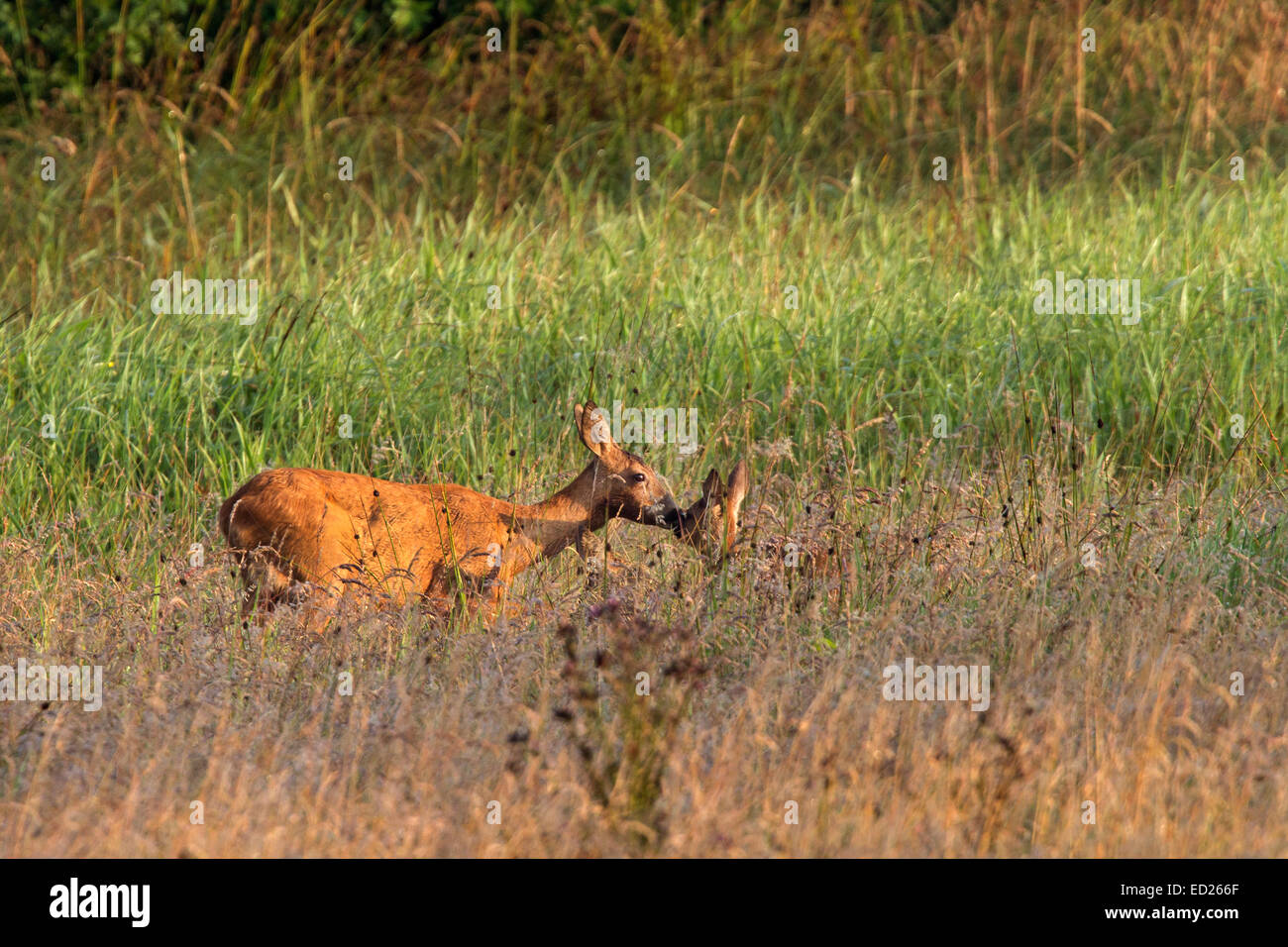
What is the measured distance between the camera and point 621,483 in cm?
576

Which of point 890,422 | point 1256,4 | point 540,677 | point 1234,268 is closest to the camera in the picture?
point 540,677

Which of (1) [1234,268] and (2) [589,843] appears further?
(1) [1234,268]

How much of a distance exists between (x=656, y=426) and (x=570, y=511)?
1325 mm

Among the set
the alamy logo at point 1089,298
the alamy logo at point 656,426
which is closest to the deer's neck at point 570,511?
the alamy logo at point 656,426

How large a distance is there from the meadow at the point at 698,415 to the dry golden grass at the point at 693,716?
19 millimetres

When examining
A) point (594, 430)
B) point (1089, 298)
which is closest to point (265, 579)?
point (594, 430)

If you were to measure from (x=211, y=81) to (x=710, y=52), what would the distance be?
372cm

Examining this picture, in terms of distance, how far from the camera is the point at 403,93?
11805mm

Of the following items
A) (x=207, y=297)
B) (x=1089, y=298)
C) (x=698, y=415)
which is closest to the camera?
(x=698, y=415)

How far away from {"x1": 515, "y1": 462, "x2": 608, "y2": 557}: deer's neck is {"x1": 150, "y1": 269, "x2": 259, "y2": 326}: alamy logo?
275cm

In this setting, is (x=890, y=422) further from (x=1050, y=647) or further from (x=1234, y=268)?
(x=1234, y=268)

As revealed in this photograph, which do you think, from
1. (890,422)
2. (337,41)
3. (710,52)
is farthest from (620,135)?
(890,422)

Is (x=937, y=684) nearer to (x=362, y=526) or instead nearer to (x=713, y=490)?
(x=713, y=490)

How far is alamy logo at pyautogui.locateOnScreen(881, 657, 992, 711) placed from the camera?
4.55 meters
